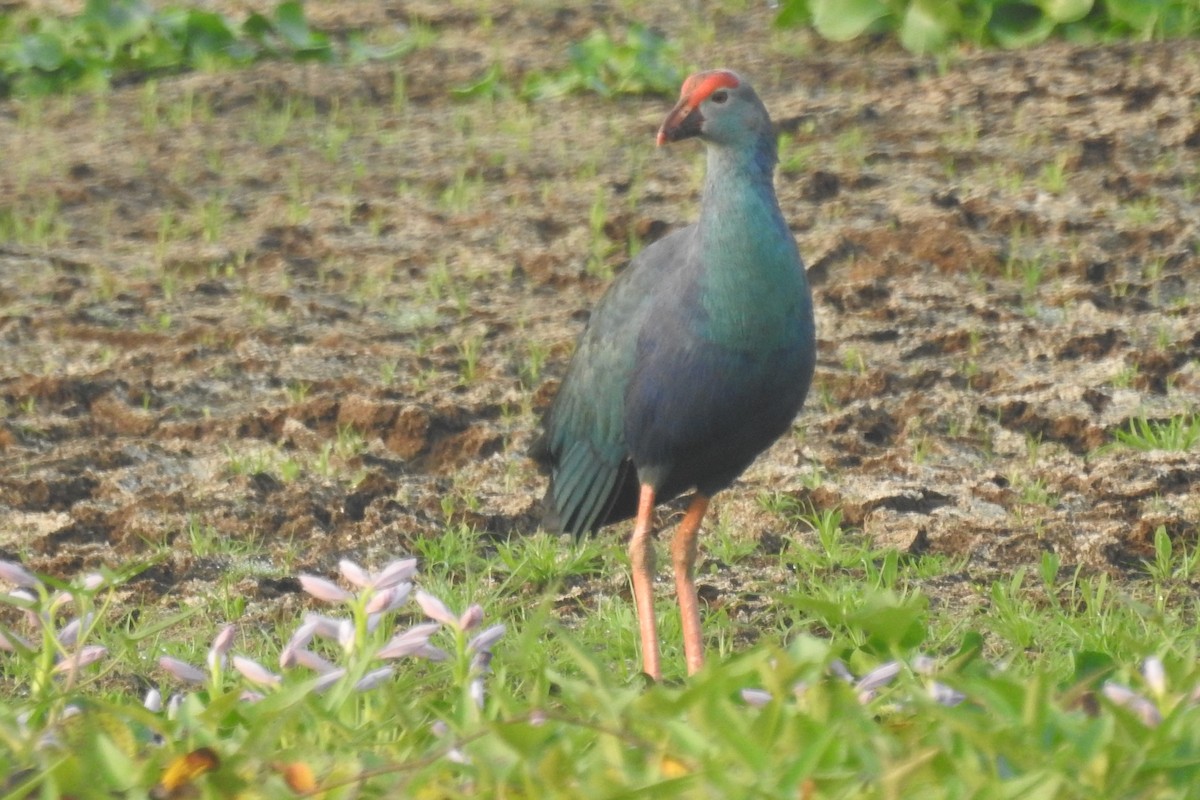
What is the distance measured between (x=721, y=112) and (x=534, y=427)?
158cm

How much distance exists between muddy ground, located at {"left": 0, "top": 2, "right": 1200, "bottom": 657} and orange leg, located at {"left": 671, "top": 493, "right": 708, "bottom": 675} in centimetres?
23

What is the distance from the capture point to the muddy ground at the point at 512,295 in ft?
16.6

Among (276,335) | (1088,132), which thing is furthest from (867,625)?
(1088,132)

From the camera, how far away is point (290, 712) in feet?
7.80

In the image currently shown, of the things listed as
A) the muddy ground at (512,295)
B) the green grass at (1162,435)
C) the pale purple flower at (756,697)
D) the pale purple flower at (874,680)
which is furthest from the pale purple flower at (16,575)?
the green grass at (1162,435)

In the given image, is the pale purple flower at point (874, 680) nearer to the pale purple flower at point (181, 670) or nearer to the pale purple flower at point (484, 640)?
the pale purple flower at point (484, 640)

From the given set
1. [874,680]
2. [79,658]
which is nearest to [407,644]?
[79,658]

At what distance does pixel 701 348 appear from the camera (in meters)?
4.14

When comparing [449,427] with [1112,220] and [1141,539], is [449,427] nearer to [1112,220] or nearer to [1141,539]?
[1141,539]

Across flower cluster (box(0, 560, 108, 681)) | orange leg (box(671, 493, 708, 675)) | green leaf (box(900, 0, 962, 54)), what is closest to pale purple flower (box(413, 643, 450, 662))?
flower cluster (box(0, 560, 108, 681))

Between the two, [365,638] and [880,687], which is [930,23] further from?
[365,638]

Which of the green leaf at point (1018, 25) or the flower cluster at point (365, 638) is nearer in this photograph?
the flower cluster at point (365, 638)

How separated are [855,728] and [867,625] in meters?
0.69

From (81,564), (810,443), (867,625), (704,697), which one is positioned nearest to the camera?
(704,697)
